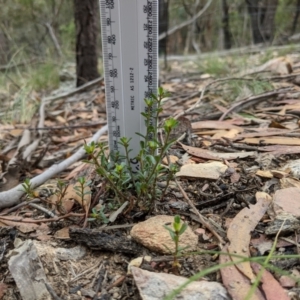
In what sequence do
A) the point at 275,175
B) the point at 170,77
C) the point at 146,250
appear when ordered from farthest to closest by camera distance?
1. the point at 170,77
2. the point at 275,175
3. the point at 146,250

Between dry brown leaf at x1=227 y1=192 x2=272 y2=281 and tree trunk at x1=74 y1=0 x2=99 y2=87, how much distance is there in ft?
8.19

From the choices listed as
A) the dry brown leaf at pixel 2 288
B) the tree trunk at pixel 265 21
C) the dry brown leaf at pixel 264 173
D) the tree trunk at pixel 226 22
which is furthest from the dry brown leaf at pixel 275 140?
the tree trunk at pixel 226 22

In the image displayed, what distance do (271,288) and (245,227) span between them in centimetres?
19

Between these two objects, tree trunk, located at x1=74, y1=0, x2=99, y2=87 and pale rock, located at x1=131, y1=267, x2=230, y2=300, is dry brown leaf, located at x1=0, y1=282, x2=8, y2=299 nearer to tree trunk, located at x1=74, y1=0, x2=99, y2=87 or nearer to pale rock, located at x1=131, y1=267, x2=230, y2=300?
pale rock, located at x1=131, y1=267, x2=230, y2=300

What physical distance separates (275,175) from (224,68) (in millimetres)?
2049

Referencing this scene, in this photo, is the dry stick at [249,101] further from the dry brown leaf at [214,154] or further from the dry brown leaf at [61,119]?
the dry brown leaf at [61,119]

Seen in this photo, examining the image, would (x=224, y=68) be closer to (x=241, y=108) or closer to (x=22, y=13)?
(x=241, y=108)

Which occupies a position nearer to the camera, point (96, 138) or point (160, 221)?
point (160, 221)

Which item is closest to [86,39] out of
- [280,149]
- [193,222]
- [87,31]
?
[87,31]

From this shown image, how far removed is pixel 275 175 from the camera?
3.74 ft

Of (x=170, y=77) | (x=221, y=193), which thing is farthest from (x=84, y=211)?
(x=170, y=77)

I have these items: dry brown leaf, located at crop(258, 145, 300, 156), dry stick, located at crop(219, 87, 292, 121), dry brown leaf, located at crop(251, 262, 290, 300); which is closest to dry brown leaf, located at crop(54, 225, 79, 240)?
dry brown leaf, located at crop(251, 262, 290, 300)

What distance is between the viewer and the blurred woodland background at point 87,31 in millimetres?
3273

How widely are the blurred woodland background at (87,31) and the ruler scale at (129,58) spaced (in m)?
1.85
